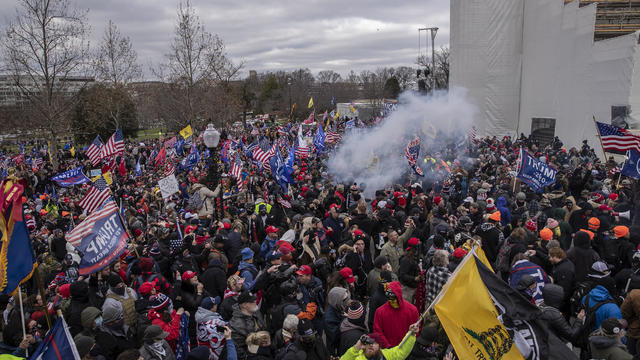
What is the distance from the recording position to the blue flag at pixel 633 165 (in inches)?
409

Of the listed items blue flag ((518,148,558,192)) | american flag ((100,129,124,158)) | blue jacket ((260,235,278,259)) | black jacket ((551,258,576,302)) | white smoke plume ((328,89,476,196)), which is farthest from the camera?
white smoke plume ((328,89,476,196))

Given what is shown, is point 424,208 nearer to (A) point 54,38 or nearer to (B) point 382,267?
(B) point 382,267

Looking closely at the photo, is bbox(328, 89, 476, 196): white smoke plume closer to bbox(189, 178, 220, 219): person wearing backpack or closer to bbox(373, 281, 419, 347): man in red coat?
bbox(189, 178, 220, 219): person wearing backpack

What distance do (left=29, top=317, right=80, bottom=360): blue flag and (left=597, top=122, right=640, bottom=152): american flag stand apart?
12.6 m

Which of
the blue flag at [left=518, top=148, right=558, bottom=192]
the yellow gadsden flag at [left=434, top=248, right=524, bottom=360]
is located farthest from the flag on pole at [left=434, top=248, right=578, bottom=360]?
the blue flag at [left=518, top=148, right=558, bottom=192]

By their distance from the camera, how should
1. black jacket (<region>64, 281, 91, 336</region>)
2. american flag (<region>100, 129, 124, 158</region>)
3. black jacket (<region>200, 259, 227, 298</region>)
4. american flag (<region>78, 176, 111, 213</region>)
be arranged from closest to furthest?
black jacket (<region>64, 281, 91, 336</region>) < black jacket (<region>200, 259, 227, 298</region>) < american flag (<region>78, 176, 111, 213</region>) < american flag (<region>100, 129, 124, 158</region>)

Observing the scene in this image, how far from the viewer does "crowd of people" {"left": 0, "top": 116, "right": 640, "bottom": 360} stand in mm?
4602

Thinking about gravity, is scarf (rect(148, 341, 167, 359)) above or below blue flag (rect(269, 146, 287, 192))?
below

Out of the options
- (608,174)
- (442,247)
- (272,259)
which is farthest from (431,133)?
(272,259)

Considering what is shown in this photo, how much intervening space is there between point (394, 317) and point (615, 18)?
1026 inches

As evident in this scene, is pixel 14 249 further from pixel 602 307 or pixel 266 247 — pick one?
pixel 602 307

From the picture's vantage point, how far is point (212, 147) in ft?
42.0

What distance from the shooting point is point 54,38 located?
939 inches

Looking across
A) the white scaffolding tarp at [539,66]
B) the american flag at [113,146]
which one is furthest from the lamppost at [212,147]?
the white scaffolding tarp at [539,66]
